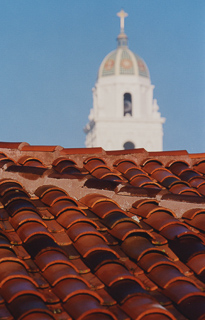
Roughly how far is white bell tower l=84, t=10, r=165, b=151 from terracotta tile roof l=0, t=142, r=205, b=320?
2827 inches

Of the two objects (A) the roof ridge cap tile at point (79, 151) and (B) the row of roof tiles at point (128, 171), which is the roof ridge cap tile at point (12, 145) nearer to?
(B) the row of roof tiles at point (128, 171)

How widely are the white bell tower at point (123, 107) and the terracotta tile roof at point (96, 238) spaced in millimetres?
71800

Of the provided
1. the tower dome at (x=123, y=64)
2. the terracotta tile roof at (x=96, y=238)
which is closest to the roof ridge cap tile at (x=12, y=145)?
the terracotta tile roof at (x=96, y=238)

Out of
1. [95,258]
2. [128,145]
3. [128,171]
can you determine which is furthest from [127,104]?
[95,258]

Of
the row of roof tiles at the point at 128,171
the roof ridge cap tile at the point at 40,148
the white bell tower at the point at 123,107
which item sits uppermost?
the white bell tower at the point at 123,107

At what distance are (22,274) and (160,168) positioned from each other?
2870 millimetres

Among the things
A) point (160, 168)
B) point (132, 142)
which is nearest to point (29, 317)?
point (160, 168)

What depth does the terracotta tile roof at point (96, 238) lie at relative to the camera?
3727 mm

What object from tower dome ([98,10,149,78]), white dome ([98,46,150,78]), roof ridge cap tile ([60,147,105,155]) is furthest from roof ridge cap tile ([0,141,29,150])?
white dome ([98,46,150,78])

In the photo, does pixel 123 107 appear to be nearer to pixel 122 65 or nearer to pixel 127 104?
pixel 127 104

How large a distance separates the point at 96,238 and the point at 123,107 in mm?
76729

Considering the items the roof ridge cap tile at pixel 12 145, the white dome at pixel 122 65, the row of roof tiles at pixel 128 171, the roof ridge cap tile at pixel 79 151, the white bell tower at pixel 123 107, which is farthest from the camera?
the white dome at pixel 122 65

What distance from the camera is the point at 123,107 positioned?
80.9 metres

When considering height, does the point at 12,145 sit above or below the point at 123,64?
below
